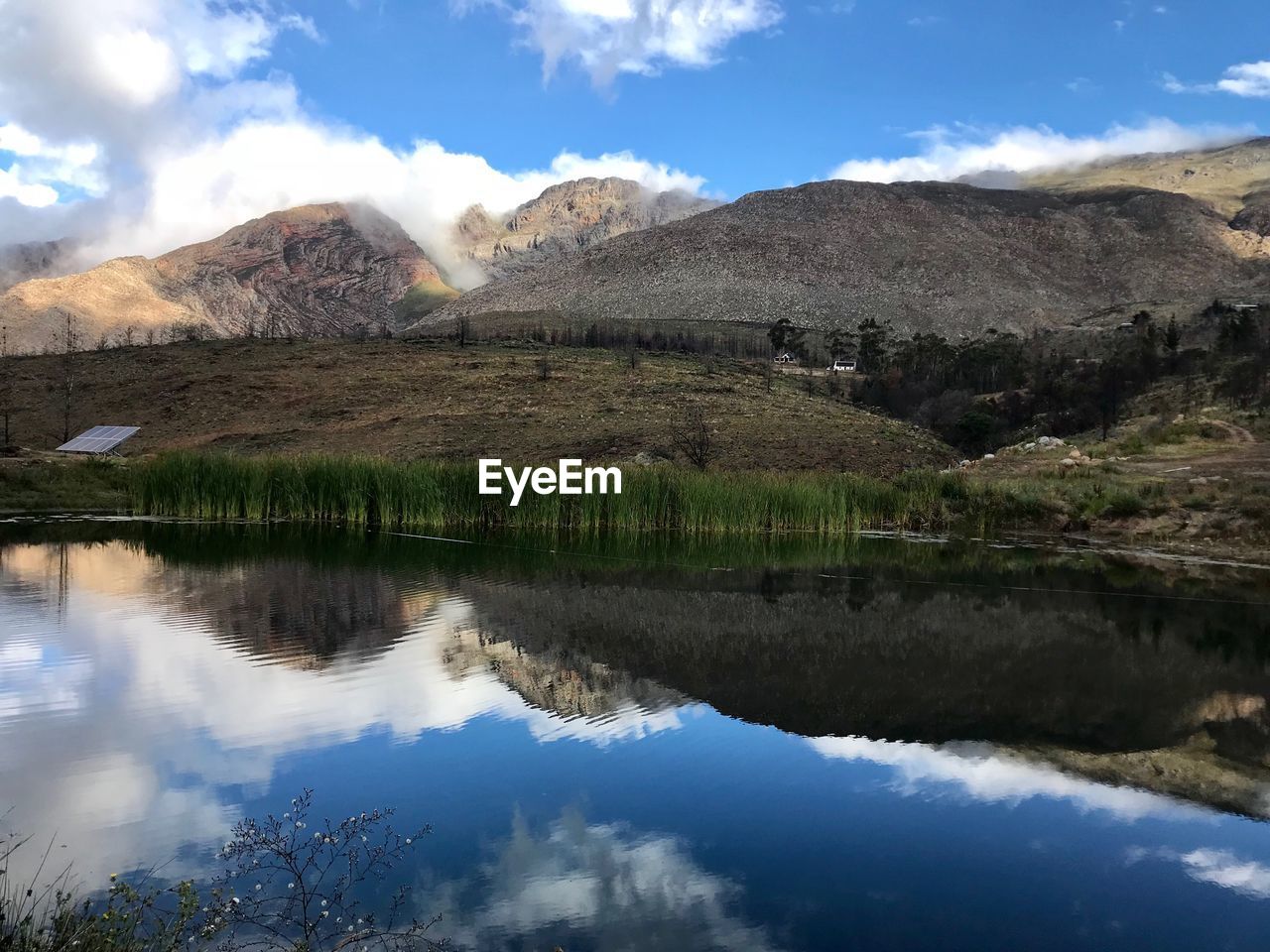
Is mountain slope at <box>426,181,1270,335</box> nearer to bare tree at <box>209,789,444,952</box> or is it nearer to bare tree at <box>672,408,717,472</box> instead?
bare tree at <box>672,408,717,472</box>

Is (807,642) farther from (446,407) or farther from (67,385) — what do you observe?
(67,385)

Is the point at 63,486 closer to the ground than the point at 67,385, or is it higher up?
closer to the ground

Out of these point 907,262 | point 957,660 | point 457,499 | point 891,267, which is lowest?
point 957,660

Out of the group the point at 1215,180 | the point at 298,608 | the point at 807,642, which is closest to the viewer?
the point at 807,642

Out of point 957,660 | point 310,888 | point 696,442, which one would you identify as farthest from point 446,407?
point 310,888

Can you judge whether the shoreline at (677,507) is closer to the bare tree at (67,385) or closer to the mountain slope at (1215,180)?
the bare tree at (67,385)

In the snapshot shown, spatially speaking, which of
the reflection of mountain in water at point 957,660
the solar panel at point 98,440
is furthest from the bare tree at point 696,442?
the solar panel at point 98,440

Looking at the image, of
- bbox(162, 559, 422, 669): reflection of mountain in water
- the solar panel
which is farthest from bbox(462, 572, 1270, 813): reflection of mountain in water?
the solar panel
